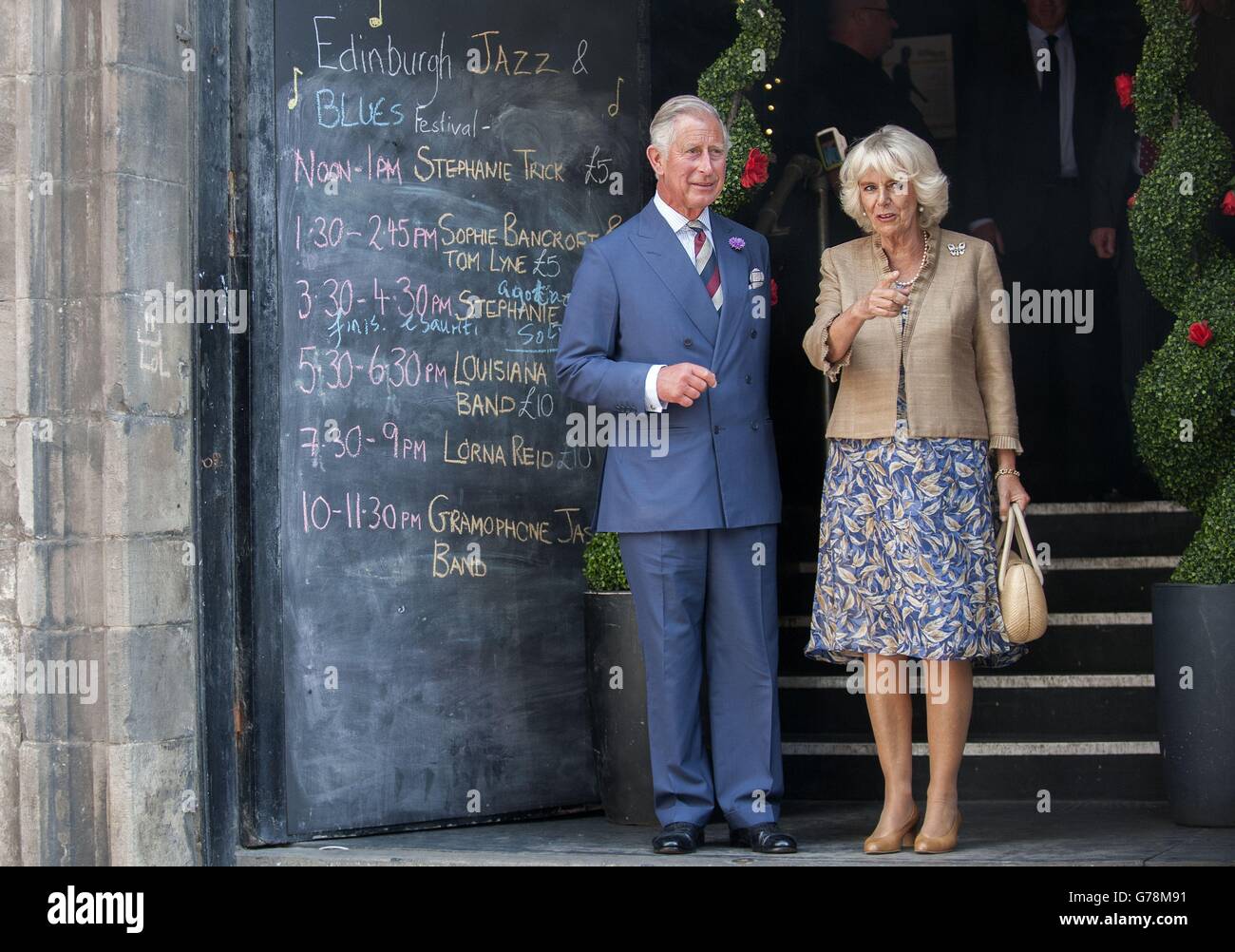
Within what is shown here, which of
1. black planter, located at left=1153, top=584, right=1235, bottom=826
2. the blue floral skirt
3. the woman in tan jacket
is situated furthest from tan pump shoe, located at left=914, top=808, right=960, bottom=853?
black planter, located at left=1153, top=584, right=1235, bottom=826

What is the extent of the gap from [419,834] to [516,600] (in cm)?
82

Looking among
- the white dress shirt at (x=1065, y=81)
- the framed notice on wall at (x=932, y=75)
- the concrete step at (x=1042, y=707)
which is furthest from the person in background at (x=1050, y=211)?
the concrete step at (x=1042, y=707)

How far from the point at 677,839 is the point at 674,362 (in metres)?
1.38

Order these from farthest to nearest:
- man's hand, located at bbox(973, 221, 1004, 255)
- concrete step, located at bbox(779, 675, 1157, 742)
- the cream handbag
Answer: man's hand, located at bbox(973, 221, 1004, 255), concrete step, located at bbox(779, 675, 1157, 742), the cream handbag

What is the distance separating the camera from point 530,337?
554cm

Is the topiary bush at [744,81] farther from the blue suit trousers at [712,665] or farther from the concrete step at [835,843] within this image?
the concrete step at [835,843]

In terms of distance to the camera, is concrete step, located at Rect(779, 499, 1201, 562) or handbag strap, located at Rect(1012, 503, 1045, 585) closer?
handbag strap, located at Rect(1012, 503, 1045, 585)

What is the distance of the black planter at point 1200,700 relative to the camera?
195 inches

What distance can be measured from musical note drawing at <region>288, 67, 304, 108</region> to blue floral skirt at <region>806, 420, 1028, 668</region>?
6.63 ft

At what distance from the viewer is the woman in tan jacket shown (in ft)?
14.9

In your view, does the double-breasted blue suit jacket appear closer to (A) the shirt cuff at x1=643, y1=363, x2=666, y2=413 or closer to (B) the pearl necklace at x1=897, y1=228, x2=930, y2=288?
(A) the shirt cuff at x1=643, y1=363, x2=666, y2=413

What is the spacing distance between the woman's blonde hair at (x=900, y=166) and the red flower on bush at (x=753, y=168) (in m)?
0.60
